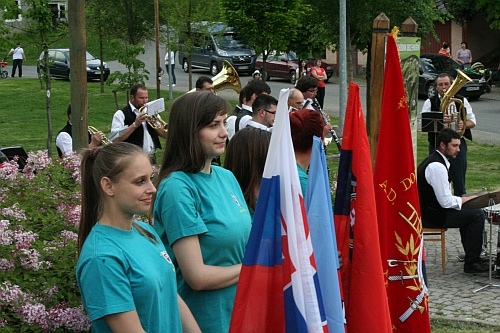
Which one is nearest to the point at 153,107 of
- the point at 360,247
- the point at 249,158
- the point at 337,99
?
the point at 249,158

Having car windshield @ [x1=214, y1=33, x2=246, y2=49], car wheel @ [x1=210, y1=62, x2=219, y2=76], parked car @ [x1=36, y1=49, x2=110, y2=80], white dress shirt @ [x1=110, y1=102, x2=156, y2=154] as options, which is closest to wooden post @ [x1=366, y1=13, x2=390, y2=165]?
white dress shirt @ [x1=110, y1=102, x2=156, y2=154]

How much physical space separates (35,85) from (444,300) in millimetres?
27541

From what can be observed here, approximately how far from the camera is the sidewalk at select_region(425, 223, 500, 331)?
7064 millimetres

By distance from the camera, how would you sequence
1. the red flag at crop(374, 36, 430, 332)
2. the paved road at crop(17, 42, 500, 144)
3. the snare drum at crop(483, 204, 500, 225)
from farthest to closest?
the paved road at crop(17, 42, 500, 144)
the snare drum at crop(483, 204, 500, 225)
the red flag at crop(374, 36, 430, 332)

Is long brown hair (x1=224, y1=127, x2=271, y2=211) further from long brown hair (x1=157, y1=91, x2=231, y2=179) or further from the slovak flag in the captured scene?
the slovak flag

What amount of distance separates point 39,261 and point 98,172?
4.87ft

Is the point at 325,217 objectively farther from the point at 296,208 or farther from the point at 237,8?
the point at 237,8

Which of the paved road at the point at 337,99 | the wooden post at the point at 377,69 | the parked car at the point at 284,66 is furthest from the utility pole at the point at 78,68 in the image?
the parked car at the point at 284,66

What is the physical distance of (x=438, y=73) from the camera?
2738 centimetres

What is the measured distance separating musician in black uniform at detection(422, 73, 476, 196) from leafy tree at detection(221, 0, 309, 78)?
8785 mm

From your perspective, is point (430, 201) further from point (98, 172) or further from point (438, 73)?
point (438, 73)

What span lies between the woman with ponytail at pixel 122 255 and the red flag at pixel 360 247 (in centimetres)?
83

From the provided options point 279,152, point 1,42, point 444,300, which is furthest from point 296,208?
point 1,42

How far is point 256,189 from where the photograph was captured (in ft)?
13.4
